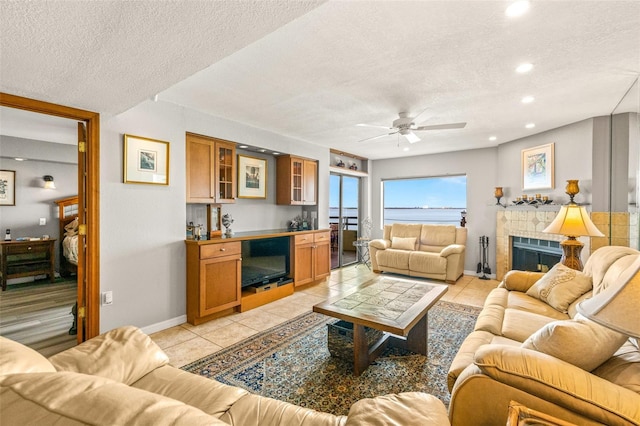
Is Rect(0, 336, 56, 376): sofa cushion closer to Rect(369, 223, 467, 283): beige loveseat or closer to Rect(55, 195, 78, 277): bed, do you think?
Rect(55, 195, 78, 277): bed

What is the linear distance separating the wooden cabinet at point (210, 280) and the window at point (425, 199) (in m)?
4.61

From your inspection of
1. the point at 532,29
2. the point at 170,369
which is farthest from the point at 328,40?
the point at 170,369

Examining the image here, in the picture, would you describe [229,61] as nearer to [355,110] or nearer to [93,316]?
[355,110]

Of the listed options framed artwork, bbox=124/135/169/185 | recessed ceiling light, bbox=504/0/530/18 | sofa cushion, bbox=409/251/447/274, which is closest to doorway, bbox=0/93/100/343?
framed artwork, bbox=124/135/169/185

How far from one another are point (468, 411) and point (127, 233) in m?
3.10

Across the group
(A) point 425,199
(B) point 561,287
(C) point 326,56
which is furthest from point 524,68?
(A) point 425,199

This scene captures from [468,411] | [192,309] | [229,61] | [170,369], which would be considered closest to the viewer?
[468,411]

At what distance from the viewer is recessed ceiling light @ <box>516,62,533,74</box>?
7.89 feet

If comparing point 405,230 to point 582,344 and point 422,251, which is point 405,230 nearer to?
point 422,251

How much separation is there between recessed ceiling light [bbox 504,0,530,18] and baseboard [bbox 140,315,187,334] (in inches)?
154

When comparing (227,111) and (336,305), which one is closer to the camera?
(336,305)

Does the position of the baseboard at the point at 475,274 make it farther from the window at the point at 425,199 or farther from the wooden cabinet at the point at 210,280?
the wooden cabinet at the point at 210,280

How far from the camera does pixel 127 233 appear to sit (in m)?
2.94

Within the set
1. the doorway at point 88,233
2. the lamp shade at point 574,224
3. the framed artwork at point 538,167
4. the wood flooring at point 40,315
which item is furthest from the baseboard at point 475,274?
the wood flooring at point 40,315
